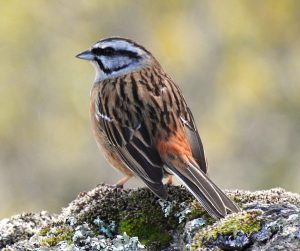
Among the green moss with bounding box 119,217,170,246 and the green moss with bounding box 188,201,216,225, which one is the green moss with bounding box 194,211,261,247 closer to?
the green moss with bounding box 188,201,216,225

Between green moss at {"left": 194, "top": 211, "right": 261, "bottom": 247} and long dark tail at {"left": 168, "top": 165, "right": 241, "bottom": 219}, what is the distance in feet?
0.95

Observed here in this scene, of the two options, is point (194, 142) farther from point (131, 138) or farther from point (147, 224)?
point (147, 224)

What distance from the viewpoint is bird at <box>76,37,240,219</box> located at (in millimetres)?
5906

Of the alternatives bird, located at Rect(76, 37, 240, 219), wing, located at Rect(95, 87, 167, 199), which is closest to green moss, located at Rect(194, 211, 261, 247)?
bird, located at Rect(76, 37, 240, 219)

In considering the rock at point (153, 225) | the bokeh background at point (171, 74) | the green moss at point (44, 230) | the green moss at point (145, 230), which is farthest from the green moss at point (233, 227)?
the bokeh background at point (171, 74)

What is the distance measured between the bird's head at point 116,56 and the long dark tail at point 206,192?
1.55m

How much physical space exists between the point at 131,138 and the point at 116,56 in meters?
1.18

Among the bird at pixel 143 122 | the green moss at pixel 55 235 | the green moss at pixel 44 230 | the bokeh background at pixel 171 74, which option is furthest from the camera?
the bokeh background at pixel 171 74

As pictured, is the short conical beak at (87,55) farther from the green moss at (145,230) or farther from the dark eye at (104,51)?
the green moss at (145,230)

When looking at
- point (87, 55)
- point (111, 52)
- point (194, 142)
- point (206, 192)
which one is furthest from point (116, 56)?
point (206, 192)

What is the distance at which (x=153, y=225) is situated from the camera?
5.12 meters

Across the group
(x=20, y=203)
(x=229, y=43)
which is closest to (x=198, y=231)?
(x=20, y=203)

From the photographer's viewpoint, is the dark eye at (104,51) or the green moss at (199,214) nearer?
the green moss at (199,214)

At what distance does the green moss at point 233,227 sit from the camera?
4434mm
